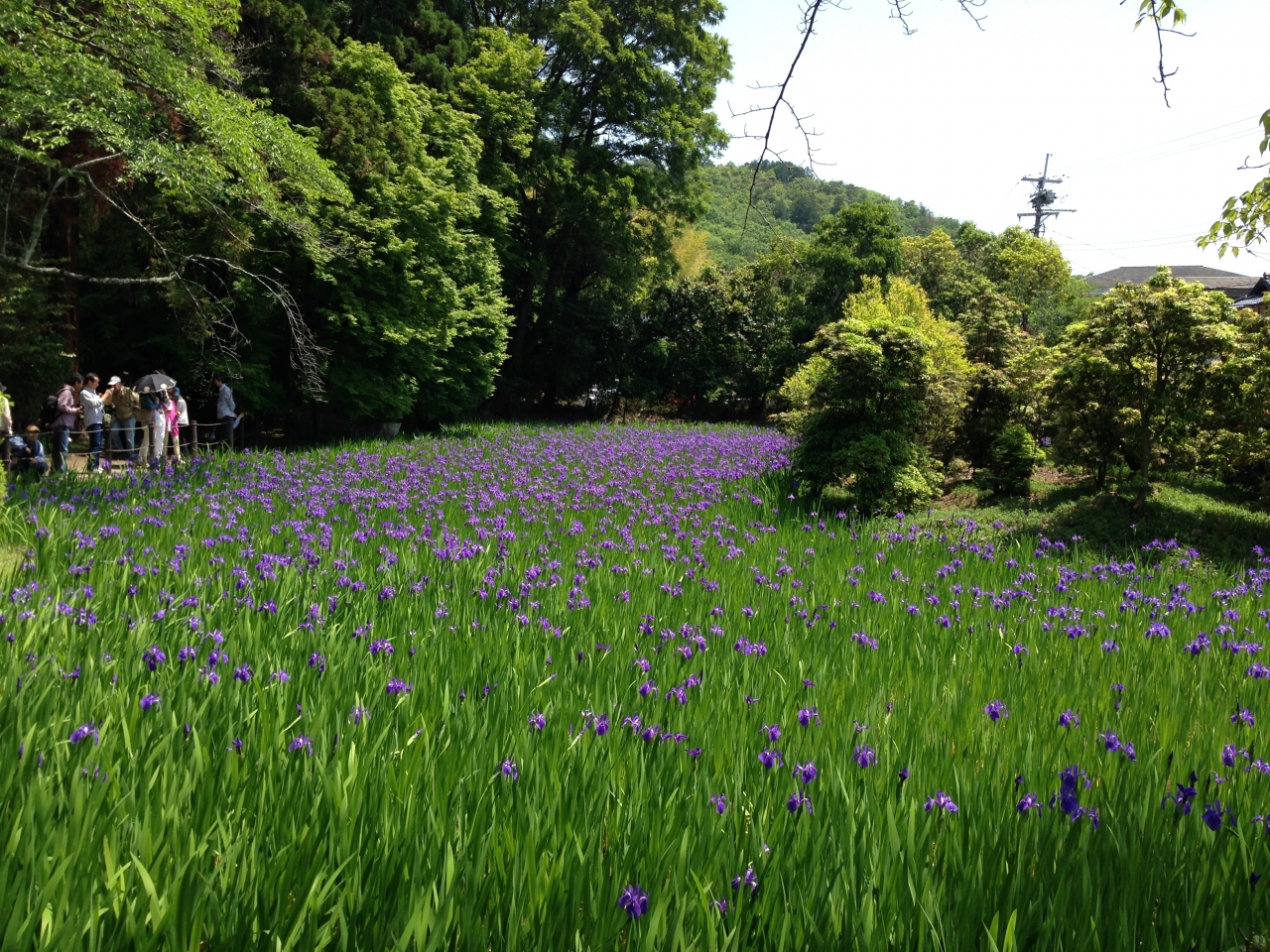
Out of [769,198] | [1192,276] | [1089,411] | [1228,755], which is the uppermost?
[1192,276]

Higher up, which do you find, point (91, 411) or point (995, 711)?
point (91, 411)

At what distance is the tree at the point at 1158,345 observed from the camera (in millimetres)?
9008

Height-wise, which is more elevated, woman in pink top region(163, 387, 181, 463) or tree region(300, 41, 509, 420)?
tree region(300, 41, 509, 420)

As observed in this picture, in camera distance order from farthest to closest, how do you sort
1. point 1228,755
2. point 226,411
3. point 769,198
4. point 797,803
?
point 769,198 → point 226,411 → point 1228,755 → point 797,803

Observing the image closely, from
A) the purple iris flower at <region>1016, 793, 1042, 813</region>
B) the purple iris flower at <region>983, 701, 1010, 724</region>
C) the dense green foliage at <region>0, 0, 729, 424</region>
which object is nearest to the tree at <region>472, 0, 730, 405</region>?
the dense green foliage at <region>0, 0, 729, 424</region>

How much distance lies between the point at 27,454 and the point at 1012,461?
14820 millimetres

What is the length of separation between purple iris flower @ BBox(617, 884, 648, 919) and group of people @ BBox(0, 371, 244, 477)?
11.8 meters

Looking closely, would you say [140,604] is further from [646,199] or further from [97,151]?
[646,199]

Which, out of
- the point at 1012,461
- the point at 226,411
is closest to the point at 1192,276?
the point at 1012,461

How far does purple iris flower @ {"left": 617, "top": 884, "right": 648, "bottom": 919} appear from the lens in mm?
1841

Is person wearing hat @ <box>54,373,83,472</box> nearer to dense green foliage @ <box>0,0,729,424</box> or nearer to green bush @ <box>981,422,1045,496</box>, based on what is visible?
dense green foliage @ <box>0,0,729,424</box>

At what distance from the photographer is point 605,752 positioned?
2725 millimetres

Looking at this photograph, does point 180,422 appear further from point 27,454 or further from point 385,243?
point 385,243

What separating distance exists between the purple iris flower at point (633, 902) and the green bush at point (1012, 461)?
11.3 meters
